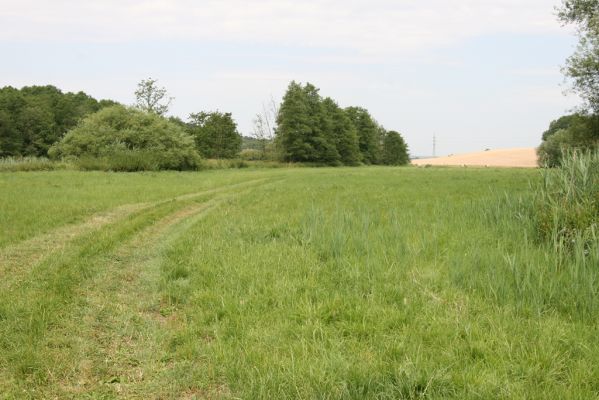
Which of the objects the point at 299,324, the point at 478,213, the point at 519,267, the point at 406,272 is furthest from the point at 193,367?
the point at 478,213

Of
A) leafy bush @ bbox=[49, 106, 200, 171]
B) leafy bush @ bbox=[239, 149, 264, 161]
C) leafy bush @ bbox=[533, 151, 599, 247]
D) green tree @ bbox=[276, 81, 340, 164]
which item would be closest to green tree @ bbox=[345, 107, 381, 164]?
green tree @ bbox=[276, 81, 340, 164]

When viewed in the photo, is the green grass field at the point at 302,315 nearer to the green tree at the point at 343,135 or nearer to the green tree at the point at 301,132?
the green tree at the point at 301,132

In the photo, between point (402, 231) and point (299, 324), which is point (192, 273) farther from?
point (402, 231)

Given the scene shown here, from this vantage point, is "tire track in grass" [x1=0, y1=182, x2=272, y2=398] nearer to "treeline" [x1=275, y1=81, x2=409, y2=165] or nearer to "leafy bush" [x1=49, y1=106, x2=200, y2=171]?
"leafy bush" [x1=49, y1=106, x2=200, y2=171]

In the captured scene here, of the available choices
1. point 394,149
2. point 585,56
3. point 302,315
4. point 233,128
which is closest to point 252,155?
point 233,128

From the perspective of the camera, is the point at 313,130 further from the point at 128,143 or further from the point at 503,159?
the point at 503,159

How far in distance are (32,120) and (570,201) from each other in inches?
2898

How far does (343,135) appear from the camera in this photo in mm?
72625

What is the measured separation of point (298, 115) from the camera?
2504 inches

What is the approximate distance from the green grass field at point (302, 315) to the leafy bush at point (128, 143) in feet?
83.0

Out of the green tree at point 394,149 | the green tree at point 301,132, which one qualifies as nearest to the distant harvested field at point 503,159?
the green tree at point 394,149

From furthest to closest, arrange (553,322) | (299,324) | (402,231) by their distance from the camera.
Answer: (402,231) → (299,324) → (553,322)

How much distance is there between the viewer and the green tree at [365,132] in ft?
269

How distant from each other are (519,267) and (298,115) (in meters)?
59.5
